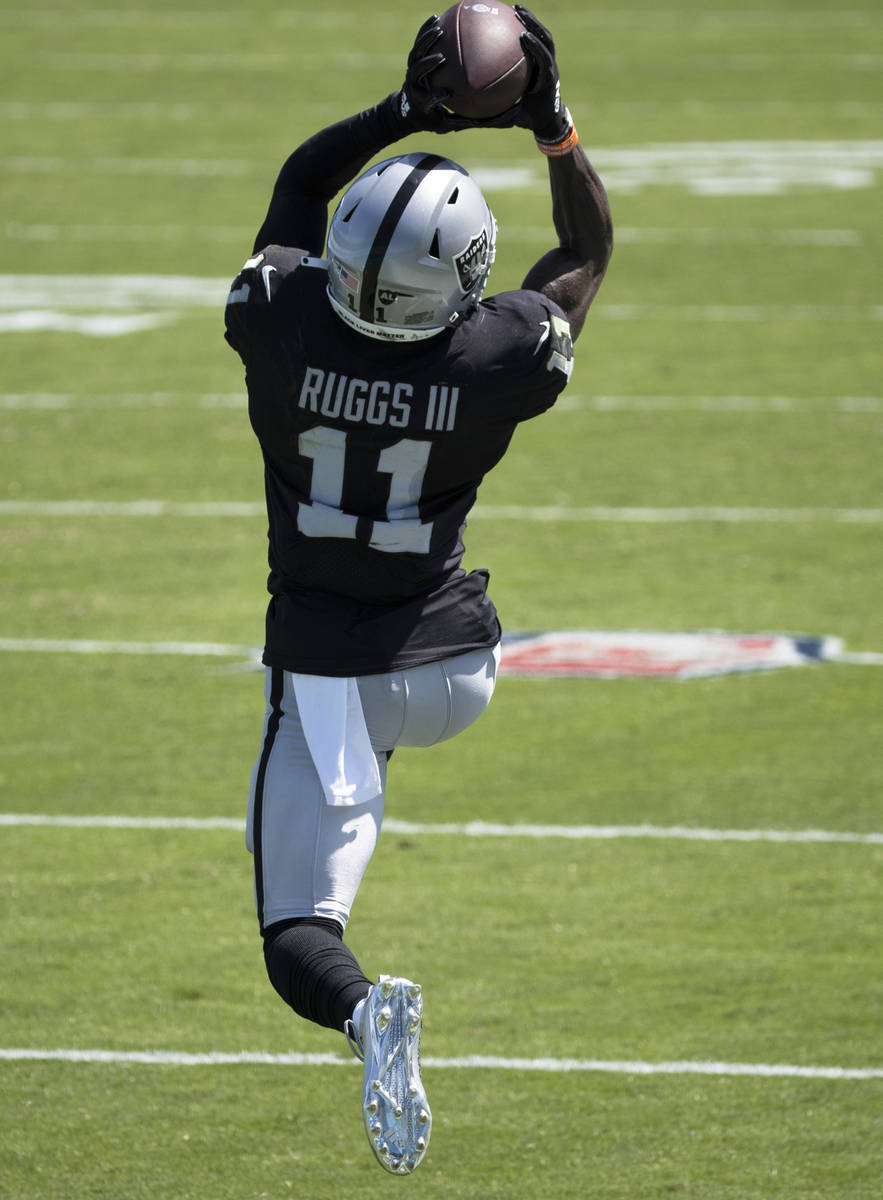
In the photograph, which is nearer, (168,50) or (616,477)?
(616,477)

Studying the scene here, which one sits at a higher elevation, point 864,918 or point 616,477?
point 864,918

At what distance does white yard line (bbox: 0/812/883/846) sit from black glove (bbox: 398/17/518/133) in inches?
118

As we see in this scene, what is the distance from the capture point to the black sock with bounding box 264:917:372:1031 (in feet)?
10.5

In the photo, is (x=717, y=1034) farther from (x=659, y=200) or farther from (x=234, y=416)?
(x=659, y=200)

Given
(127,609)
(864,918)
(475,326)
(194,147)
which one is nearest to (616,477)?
(127,609)

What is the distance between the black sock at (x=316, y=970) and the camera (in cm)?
321

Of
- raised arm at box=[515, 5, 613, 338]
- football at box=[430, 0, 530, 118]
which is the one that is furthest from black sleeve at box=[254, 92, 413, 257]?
raised arm at box=[515, 5, 613, 338]

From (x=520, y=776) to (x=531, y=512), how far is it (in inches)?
115

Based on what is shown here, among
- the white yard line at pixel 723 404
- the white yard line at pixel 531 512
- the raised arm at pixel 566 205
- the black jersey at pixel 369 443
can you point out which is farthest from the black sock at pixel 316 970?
the white yard line at pixel 723 404

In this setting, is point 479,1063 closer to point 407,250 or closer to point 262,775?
point 262,775

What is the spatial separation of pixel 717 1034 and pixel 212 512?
5048 millimetres

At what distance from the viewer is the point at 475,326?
341 cm

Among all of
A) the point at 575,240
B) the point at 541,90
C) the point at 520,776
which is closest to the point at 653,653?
the point at 520,776

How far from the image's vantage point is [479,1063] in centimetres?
471
